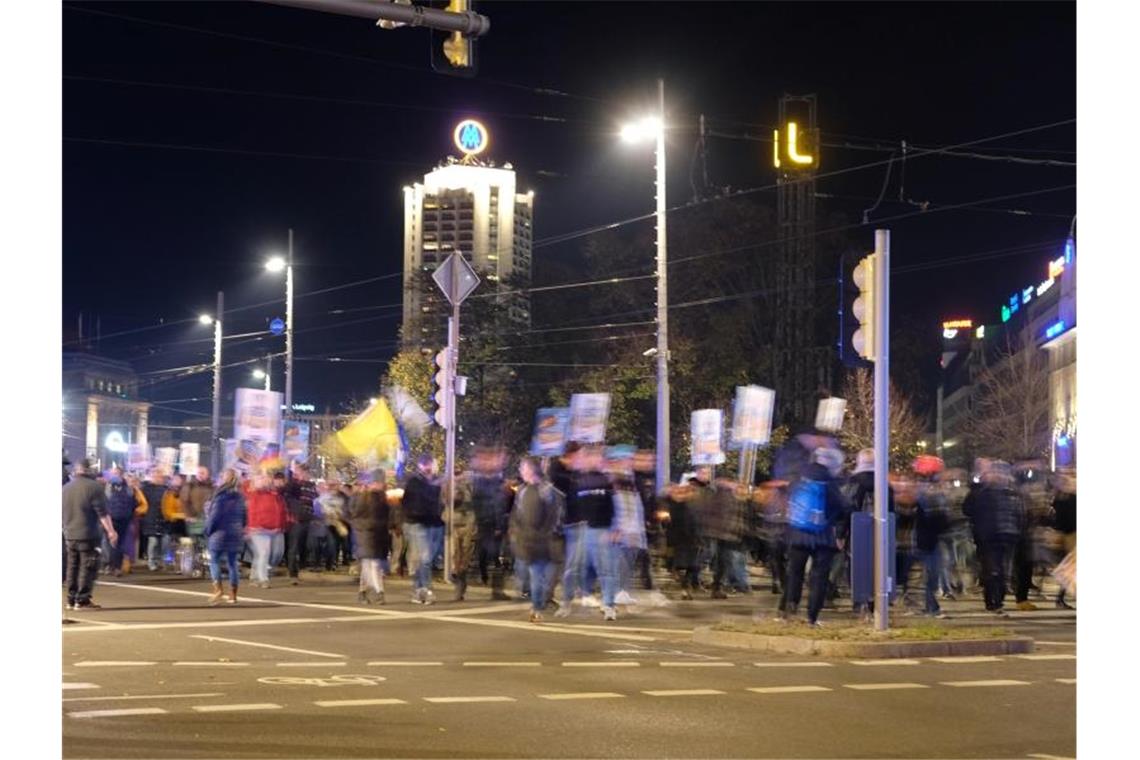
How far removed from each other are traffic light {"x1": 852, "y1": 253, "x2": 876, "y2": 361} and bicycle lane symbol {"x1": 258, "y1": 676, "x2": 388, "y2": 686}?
5.53 metres

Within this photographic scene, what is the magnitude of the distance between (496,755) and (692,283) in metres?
45.2

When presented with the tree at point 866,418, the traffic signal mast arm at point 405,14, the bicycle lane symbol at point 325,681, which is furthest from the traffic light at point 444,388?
the tree at point 866,418

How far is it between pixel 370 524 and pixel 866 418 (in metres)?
44.6

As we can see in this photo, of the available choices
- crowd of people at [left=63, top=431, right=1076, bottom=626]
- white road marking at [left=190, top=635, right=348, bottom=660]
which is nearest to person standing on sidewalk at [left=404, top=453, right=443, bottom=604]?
crowd of people at [left=63, top=431, right=1076, bottom=626]

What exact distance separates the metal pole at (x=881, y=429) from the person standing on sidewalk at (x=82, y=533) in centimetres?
908

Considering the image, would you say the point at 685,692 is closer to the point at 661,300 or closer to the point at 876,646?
the point at 876,646

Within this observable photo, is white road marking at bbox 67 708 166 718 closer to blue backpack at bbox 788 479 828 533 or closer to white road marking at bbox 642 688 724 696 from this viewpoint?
white road marking at bbox 642 688 724 696

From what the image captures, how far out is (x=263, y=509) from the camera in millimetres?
23203

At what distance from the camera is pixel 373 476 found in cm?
2181

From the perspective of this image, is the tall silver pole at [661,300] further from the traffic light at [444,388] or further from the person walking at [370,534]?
the person walking at [370,534]

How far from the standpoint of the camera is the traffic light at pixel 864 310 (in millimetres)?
14703

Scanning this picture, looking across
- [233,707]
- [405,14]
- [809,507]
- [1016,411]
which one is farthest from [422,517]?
[1016,411]
